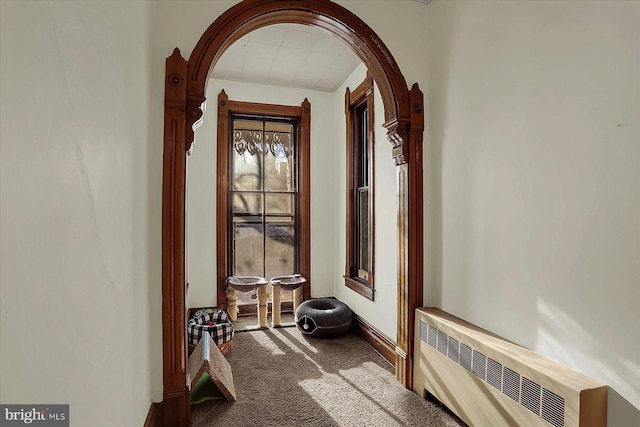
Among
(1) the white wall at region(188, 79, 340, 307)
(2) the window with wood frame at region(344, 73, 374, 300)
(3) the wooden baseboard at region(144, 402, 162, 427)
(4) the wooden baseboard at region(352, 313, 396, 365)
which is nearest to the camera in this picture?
(3) the wooden baseboard at region(144, 402, 162, 427)

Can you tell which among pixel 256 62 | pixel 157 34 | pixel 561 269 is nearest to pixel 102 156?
pixel 157 34

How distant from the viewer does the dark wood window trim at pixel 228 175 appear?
3.96 m

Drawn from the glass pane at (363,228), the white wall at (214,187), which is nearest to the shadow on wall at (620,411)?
the glass pane at (363,228)

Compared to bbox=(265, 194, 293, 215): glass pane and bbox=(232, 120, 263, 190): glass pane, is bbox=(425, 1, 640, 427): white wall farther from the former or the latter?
bbox=(232, 120, 263, 190): glass pane

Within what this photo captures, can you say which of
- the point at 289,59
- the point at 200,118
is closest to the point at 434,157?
the point at 200,118

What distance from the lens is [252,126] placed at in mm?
4238

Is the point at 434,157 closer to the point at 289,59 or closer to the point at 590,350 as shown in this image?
the point at 590,350

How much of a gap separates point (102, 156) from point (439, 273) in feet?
6.65

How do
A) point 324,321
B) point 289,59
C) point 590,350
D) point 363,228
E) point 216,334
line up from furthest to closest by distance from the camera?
point 363,228, point 289,59, point 324,321, point 216,334, point 590,350

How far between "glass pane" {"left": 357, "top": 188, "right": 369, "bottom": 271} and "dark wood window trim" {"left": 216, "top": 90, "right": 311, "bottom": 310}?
29.4 inches

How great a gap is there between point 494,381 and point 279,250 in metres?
3.02

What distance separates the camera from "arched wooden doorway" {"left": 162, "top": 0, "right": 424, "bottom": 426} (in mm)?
1918

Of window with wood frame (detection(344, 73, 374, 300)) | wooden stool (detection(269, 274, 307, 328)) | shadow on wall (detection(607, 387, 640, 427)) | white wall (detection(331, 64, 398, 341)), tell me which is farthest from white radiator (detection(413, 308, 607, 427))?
wooden stool (detection(269, 274, 307, 328))

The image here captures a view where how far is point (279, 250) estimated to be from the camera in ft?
14.3
